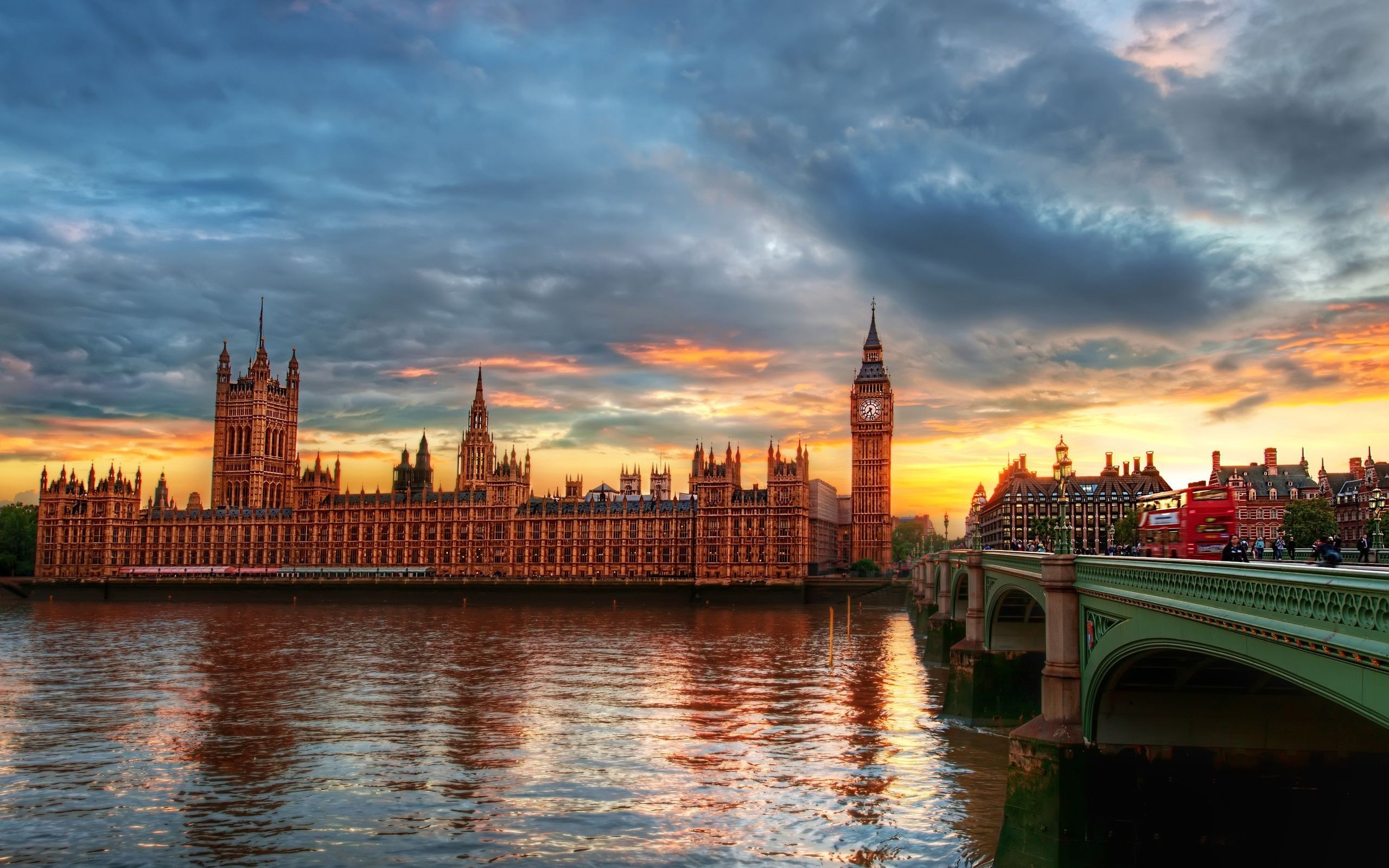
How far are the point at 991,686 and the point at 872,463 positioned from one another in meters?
139

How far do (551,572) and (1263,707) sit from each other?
147m

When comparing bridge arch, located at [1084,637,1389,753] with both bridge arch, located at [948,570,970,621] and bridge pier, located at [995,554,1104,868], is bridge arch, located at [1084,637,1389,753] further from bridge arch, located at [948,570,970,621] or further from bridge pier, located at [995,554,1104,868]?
bridge arch, located at [948,570,970,621]

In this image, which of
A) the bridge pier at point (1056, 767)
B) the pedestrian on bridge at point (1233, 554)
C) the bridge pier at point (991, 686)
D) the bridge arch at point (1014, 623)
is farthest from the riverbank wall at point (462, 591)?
the bridge pier at point (1056, 767)

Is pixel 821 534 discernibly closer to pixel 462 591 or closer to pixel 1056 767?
pixel 462 591

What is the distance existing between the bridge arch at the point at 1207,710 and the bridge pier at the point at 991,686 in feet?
64.8

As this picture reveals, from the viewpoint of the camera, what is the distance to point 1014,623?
5272cm

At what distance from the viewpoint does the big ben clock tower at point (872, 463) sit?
590ft

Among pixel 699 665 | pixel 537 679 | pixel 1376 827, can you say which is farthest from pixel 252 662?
pixel 1376 827

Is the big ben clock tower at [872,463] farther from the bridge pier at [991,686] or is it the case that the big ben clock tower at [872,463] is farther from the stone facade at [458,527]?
the bridge pier at [991,686]

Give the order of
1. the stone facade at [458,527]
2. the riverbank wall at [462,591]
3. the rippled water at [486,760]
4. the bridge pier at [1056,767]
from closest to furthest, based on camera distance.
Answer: the bridge pier at [1056,767]
the rippled water at [486,760]
the riverbank wall at [462,591]
the stone facade at [458,527]

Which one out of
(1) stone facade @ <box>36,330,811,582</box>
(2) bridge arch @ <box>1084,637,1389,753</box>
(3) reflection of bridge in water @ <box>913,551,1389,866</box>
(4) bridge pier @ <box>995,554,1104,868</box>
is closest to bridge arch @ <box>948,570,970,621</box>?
(4) bridge pier @ <box>995,554,1104,868</box>

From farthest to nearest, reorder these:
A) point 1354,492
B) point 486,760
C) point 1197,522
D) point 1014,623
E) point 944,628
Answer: point 1354,492, point 944,628, point 1014,623, point 486,760, point 1197,522

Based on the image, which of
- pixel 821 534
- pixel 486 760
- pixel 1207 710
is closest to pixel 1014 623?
pixel 486 760

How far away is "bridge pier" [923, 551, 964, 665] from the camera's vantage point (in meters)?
67.2
